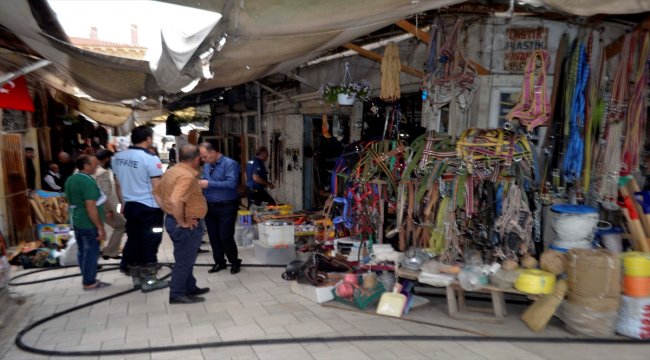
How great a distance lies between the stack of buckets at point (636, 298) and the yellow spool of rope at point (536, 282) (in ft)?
2.18

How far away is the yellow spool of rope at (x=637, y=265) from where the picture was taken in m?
3.89

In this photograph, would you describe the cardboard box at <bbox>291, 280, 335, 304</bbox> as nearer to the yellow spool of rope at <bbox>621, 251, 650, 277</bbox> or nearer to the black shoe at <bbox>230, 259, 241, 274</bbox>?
the black shoe at <bbox>230, 259, 241, 274</bbox>

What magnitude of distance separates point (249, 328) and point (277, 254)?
2.31 m

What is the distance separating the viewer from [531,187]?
192 inches

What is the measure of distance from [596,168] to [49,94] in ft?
37.4

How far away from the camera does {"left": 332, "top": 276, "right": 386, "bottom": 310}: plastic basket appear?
4.58 m

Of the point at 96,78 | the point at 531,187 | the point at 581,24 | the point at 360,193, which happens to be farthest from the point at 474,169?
the point at 96,78

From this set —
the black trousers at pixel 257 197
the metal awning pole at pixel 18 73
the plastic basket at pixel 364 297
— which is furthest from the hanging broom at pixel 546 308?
the metal awning pole at pixel 18 73

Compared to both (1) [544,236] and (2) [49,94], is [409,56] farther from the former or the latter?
(2) [49,94]

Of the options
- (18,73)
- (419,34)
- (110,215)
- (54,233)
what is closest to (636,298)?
(419,34)

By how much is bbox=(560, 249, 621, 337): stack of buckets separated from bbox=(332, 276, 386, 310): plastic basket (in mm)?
1936

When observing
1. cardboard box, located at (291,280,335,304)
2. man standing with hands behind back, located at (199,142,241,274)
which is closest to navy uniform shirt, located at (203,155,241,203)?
man standing with hands behind back, located at (199,142,241,274)

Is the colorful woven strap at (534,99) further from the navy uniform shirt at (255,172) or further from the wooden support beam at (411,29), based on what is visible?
the navy uniform shirt at (255,172)

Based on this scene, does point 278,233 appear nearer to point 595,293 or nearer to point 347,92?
point 347,92
